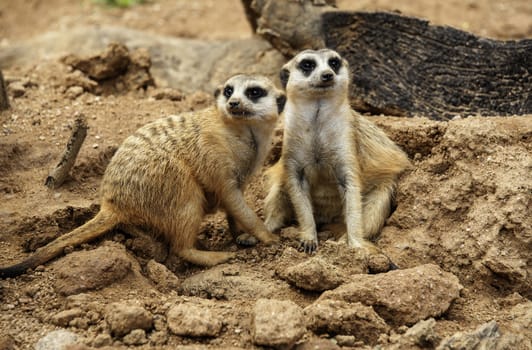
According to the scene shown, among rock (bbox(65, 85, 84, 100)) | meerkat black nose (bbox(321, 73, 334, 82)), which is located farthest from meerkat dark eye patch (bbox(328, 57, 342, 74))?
rock (bbox(65, 85, 84, 100))

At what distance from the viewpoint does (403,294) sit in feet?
9.57

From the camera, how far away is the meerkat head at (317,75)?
3.72m

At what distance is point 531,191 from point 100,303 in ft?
6.81

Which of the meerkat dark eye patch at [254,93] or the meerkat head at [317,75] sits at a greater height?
the meerkat head at [317,75]

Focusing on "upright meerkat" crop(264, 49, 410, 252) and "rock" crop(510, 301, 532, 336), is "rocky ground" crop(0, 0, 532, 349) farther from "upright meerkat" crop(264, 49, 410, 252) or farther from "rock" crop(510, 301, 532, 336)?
"upright meerkat" crop(264, 49, 410, 252)

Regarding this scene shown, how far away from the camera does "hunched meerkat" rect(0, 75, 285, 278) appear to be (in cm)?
350

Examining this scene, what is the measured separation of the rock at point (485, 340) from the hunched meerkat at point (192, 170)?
4.43ft

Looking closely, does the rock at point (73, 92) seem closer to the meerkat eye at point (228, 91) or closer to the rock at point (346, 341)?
the meerkat eye at point (228, 91)

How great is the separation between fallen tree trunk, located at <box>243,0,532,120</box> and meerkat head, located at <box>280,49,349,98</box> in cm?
80

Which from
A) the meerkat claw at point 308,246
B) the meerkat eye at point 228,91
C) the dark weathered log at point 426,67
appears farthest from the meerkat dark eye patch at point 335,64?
the meerkat claw at point 308,246

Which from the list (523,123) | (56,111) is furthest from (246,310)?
(56,111)

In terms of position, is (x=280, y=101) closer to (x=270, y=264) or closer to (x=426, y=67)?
(x=270, y=264)

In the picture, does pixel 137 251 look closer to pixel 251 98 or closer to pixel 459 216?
pixel 251 98

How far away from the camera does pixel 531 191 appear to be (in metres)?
3.35
